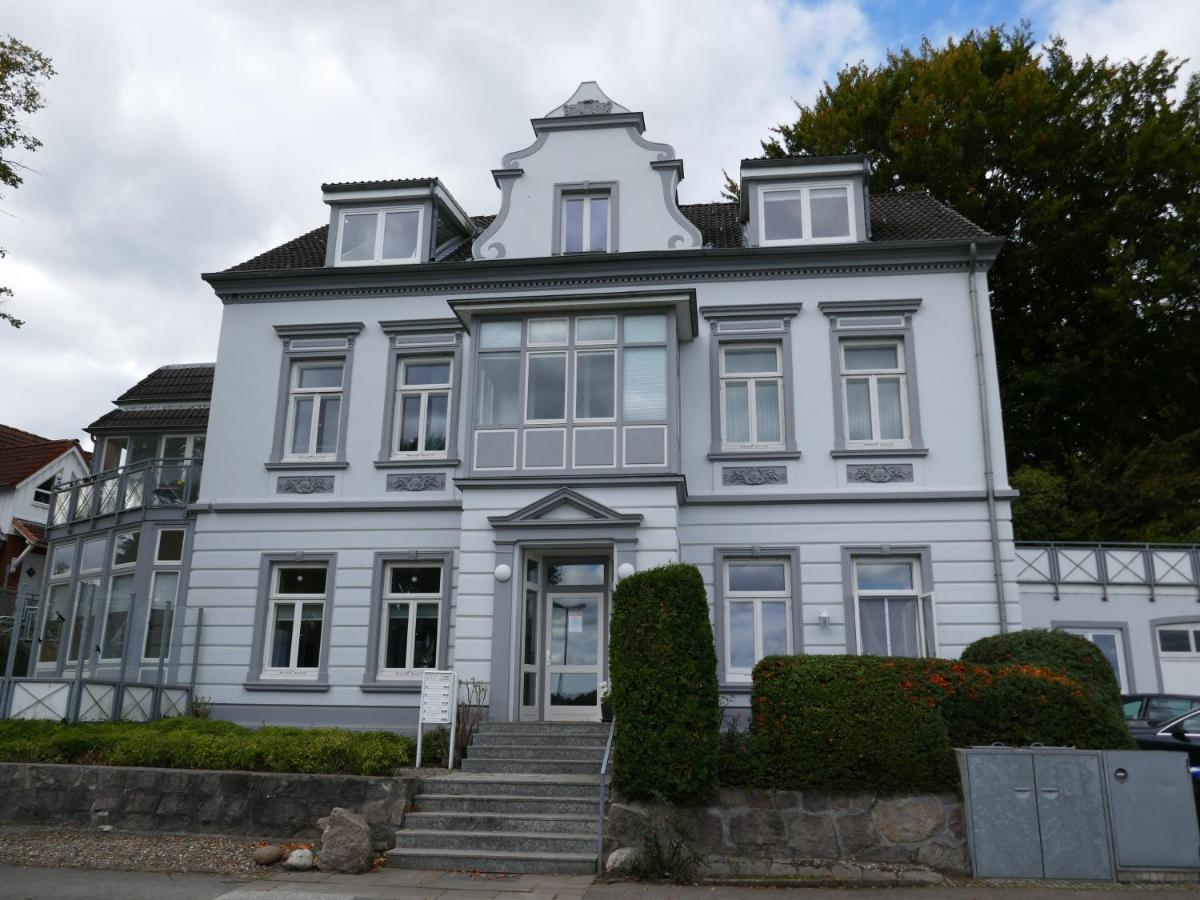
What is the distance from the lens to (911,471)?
14.9 m

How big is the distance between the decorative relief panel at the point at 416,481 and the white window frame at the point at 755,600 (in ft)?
15.6

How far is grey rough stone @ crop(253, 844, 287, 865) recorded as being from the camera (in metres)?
9.61

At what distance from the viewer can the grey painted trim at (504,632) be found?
44.2ft

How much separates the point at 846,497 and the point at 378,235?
9.49 metres

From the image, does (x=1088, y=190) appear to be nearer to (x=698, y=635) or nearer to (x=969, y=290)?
(x=969, y=290)

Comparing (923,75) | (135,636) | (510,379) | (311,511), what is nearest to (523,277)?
(510,379)

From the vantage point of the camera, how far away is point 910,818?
9375mm

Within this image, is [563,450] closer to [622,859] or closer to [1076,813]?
[622,859]

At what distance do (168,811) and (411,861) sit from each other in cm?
294

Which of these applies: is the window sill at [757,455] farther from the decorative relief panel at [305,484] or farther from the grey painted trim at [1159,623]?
the grey painted trim at [1159,623]

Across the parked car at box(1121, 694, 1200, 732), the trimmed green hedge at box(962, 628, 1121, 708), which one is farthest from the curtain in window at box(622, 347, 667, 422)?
the parked car at box(1121, 694, 1200, 732)

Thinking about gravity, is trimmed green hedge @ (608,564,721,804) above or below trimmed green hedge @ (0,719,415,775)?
above

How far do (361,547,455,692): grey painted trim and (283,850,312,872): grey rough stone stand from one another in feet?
16.9

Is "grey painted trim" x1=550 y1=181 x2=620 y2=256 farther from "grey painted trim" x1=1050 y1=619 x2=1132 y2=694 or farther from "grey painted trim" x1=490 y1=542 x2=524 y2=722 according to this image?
"grey painted trim" x1=1050 y1=619 x2=1132 y2=694
